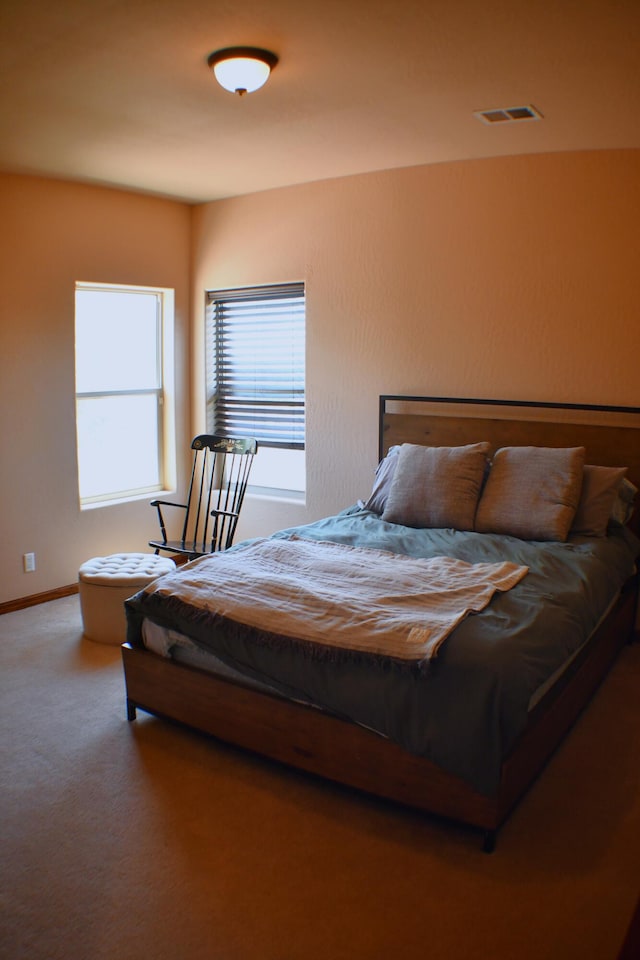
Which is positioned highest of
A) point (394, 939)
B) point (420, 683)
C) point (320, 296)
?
point (320, 296)

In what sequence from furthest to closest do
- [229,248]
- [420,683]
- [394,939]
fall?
[229,248], [420,683], [394,939]

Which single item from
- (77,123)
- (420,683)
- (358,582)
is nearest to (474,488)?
(358,582)

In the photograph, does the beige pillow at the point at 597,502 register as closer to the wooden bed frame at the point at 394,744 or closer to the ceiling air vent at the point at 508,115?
the wooden bed frame at the point at 394,744

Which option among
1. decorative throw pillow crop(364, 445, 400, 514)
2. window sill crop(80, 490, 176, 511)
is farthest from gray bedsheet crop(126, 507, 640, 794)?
window sill crop(80, 490, 176, 511)

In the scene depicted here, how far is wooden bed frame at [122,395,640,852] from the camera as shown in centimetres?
231

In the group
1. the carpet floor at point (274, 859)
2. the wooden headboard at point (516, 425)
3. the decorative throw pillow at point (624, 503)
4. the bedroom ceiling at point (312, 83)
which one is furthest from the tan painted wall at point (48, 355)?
the decorative throw pillow at point (624, 503)

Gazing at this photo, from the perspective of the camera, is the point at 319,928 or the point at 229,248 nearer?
the point at 319,928

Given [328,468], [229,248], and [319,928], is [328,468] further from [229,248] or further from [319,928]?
[319,928]

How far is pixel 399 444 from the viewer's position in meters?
4.43

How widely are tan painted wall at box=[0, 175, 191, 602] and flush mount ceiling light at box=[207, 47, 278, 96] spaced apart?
2.06m

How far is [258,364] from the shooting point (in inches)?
203

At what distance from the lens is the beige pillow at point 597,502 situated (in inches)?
A: 139

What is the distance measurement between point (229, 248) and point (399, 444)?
186 centimetres

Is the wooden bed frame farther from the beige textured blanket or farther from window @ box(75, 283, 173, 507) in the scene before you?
window @ box(75, 283, 173, 507)
